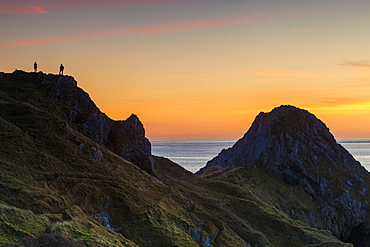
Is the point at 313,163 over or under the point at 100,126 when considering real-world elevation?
under

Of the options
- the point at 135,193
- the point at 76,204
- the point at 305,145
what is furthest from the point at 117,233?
the point at 305,145

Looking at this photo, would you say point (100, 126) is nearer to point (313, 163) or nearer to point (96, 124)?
point (96, 124)

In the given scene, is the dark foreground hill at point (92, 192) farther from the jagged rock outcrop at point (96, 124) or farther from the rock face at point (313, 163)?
the rock face at point (313, 163)

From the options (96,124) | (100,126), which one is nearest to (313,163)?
(100,126)

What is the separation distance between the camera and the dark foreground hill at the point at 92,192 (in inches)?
1694

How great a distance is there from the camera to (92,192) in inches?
2144

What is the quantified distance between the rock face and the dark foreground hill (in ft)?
113

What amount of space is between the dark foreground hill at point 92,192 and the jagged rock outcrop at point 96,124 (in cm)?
21

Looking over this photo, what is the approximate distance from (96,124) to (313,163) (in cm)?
7454

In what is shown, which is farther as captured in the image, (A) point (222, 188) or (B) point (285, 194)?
(B) point (285, 194)

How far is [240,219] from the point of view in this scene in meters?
72.4

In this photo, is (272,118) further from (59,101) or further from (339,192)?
(59,101)

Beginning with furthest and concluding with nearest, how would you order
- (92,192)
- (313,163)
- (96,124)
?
(313,163)
(96,124)
(92,192)

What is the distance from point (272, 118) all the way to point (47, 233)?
112m
